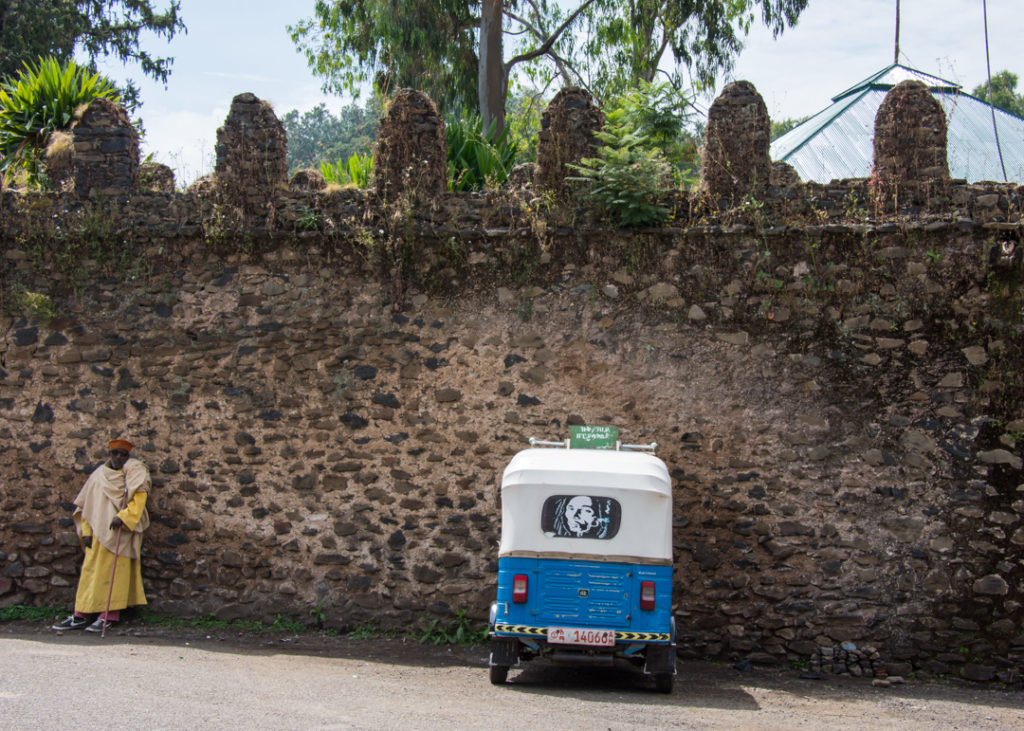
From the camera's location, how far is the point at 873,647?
762cm

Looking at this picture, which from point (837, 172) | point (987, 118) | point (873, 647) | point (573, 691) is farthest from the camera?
point (987, 118)

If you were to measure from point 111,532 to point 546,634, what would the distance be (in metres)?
4.08

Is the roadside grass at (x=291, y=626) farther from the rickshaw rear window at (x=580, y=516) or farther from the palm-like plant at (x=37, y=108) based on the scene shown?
the palm-like plant at (x=37, y=108)

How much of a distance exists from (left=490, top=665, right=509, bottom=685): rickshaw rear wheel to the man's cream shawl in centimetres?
351

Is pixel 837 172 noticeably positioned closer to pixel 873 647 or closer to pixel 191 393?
pixel 873 647

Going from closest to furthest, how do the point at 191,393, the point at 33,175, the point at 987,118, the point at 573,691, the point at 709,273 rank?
the point at 573,691 → the point at 709,273 → the point at 191,393 → the point at 33,175 → the point at 987,118

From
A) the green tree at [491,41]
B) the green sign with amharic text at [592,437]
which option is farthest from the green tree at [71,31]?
the green sign with amharic text at [592,437]

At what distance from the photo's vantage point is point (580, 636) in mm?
6457

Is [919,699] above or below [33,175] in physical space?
below

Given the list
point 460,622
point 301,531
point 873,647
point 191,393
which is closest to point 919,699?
point 873,647

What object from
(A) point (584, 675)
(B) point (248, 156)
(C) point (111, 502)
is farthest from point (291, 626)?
(B) point (248, 156)

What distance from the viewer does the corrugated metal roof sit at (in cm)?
1209

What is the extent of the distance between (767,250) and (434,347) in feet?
9.51

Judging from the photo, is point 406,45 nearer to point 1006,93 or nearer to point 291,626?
point 291,626
